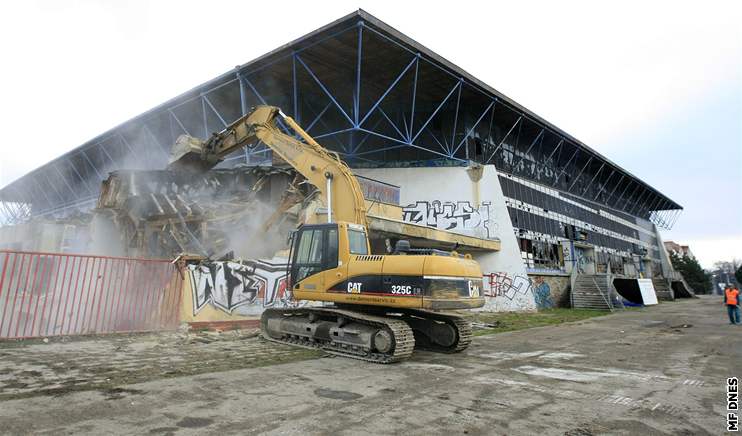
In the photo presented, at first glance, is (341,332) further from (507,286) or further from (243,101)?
(507,286)

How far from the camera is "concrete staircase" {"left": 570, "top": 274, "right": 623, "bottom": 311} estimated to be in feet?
90.6

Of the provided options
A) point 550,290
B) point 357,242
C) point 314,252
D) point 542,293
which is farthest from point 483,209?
point 314,252

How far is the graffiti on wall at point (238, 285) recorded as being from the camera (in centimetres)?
1291

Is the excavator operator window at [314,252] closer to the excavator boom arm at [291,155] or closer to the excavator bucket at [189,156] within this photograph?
the excavator boom arm at [291,155]

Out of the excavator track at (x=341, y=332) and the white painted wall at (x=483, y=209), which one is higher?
the white painted wall at (x=483, y=209)

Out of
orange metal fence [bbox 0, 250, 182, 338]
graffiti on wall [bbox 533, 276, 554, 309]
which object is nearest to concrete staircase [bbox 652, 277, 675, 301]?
graffiti on wall [bbox 533, 276, 554, 309]

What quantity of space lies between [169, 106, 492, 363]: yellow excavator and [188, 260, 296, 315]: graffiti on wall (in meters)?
3.48

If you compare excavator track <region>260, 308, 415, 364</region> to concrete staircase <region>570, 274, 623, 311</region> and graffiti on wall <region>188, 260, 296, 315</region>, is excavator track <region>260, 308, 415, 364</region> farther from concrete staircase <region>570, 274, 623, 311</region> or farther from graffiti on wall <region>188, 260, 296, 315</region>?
concrete staircase <region>570, 274, 623, 311</region>

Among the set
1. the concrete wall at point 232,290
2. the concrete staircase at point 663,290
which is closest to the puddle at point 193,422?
the concrete wall at point 232,290

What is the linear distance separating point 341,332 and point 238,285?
6.46 meters

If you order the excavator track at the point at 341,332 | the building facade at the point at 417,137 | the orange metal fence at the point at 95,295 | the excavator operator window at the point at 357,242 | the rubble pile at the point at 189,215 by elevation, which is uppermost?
the building facade at the point at 417,137

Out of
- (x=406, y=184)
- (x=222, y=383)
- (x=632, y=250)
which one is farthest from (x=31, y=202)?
(x=632, y=250)

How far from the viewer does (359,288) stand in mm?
8281

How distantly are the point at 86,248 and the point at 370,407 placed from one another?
19.5 metres
